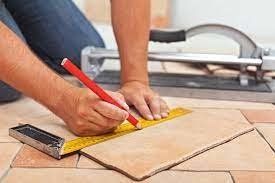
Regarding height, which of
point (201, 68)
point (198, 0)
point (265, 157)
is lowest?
point (201, 68)

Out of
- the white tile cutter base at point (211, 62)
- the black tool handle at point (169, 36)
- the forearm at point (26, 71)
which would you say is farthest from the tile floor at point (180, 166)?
the black tool handle at point (169, 36)

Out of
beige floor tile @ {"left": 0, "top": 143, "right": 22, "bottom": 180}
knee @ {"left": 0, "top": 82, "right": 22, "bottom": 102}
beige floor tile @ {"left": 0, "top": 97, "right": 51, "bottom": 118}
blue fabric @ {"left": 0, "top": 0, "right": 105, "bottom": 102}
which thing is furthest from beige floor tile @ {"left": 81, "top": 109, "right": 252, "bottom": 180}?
blue fabric @ {"left": 0, "top": 0, "right": 105, "bottom": 102}

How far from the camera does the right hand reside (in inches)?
29.7

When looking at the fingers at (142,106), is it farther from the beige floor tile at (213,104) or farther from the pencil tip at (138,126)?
the beige floor tile at (213,104)

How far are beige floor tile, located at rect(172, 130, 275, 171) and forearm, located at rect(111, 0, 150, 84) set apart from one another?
324mm

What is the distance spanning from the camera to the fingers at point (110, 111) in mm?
750

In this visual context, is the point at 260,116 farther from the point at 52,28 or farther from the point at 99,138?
the point at 52,28

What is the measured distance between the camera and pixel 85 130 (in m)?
0.81

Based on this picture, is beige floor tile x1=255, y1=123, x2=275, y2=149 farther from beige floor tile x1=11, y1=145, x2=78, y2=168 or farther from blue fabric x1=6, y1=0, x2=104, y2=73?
blue fabric x1=6, y1=0, x2=104, y2=73

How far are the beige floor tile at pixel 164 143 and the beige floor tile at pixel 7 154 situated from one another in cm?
13

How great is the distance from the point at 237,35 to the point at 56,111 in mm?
728

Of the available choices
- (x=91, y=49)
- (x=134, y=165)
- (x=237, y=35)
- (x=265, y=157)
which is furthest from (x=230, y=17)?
(x=134, y=165)

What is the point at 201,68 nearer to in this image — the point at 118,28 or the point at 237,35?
the point at 237,35

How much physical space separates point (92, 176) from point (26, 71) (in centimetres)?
26
